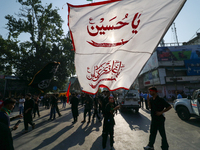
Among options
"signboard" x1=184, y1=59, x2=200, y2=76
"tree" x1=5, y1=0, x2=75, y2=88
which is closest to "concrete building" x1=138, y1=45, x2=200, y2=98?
"signboard" x1=184, y1=59, x2=200, y2=76

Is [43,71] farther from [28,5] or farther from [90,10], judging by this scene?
[28,5]

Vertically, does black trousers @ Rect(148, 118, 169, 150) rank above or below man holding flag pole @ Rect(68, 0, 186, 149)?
below

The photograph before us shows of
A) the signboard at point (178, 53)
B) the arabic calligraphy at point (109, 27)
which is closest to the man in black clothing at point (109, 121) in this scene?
the arabic calligraphy at point (109, 27)

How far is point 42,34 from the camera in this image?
2355 cm

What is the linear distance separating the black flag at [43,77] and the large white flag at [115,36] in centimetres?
490

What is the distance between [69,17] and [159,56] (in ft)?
106

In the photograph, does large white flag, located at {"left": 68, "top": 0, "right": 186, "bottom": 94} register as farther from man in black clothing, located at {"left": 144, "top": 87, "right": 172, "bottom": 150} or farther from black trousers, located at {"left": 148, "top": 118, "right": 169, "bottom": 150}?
black trousers, located at {"left": 148, "top": 118, "right": 169, "bottom": 150}

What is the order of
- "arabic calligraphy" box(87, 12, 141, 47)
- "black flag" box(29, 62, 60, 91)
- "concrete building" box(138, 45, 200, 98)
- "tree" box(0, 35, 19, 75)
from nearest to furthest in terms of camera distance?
"arabic calligraphy" box(87, 12, 141, 47) → "black flag" box(29, 62, 60, 91) → "tree" box(0, 35, 19, 75) → "concrete building" box(138, 45, 200, 98)

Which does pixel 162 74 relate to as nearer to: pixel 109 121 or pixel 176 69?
pixel 176 69

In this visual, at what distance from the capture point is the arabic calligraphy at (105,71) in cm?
257

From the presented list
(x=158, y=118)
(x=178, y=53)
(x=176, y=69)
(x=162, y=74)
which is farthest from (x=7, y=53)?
(x=178, y=53)

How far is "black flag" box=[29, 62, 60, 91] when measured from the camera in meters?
6.61

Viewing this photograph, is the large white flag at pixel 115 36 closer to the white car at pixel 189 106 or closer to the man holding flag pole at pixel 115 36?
the man holding flag pole at pixel 115 36

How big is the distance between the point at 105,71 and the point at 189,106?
702cm
